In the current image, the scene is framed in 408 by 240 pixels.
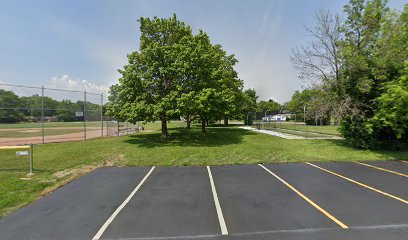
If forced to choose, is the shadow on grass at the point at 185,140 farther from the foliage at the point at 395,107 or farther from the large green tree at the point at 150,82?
the foliage at the point at 395,107

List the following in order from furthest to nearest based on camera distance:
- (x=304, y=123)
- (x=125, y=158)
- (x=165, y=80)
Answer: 1. (x=304, y=123)
2. (x=165, y=80)
3. (x=125, y=158)

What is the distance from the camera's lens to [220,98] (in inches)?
601

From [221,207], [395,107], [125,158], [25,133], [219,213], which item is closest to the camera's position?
[219,213]

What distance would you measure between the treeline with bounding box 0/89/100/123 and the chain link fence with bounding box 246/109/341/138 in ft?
63.6

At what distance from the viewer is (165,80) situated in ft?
49.6

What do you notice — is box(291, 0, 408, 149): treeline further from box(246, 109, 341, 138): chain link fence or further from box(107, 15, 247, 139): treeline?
box(107, 15, 247, 139): treeline

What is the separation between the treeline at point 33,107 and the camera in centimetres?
1609

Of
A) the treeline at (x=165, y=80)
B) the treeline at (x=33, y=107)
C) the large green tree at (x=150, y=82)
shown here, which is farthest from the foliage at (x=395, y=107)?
the treeline at (x=33, y=107)

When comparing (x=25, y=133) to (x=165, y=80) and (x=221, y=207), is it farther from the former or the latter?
(x=221, y=207)

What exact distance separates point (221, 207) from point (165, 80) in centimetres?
1158

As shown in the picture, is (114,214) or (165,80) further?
(165,80)

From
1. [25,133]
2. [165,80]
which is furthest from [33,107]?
[165,80]

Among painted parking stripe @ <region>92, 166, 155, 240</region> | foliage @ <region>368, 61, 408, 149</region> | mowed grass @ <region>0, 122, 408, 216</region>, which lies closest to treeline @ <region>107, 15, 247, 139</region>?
mowed grass @ <region>0, 122, 408, 216</region>

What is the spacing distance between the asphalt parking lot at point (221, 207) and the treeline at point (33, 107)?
1261cm
